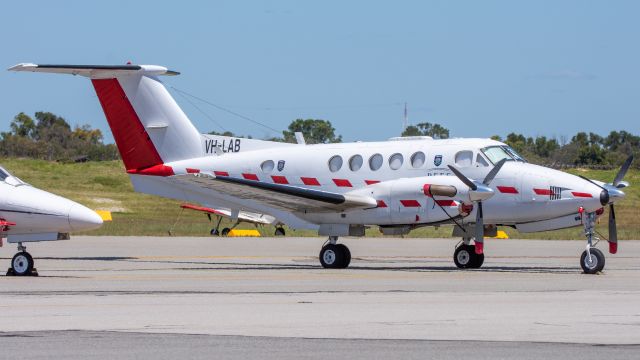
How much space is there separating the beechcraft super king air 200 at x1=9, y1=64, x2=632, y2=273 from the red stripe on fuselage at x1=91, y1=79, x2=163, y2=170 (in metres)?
0.03

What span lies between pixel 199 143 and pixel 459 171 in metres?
7.68

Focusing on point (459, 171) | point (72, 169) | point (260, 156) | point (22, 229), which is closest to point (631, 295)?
point (459, 171)

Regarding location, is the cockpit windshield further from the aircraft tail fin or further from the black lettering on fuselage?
the aircraft tail fin

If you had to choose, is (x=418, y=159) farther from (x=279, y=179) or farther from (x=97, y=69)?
(x=97, y=69)

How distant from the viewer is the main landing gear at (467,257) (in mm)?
27906

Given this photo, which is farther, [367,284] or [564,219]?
[564,219]

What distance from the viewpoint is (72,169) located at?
9075cm

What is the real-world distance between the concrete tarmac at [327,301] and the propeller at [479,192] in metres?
0.74

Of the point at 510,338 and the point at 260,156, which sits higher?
the point at 260,156

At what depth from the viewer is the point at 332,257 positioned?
27562 millimetres

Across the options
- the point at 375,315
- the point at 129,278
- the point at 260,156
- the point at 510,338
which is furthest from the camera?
the point at 260,156

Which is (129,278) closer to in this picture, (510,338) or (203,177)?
(203,177)

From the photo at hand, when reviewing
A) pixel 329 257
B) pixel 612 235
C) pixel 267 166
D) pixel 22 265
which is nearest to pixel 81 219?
pixel 22 265

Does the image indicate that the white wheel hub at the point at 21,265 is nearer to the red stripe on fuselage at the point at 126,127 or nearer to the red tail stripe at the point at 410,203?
the red stripe on fuselage at the point at 126,127
